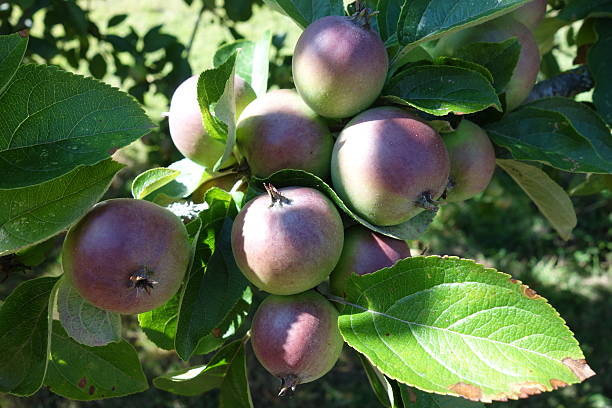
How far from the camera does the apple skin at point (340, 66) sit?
1017 millimetres

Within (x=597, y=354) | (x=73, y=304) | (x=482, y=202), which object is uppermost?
(x=73, y=304)

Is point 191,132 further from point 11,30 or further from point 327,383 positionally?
point 327,383

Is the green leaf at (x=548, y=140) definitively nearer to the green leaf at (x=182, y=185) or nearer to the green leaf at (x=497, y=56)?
the green leaf at (x=497, y=56)

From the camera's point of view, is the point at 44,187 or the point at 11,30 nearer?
the point at 44,187

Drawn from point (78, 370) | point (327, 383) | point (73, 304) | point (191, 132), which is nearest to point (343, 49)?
point (191, 132)

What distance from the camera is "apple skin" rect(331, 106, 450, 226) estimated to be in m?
0.98

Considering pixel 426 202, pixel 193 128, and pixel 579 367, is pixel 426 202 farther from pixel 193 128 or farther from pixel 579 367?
pixel 193 128

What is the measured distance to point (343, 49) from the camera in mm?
1015

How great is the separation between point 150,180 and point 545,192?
872mm

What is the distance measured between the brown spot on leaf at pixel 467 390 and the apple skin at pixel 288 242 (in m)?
0.27

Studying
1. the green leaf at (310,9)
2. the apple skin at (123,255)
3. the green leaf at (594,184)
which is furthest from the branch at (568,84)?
the apple skin at (123,255)

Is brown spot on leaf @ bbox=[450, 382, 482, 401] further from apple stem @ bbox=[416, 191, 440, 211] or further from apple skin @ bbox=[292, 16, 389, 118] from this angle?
apple skin @ bbox=[292, 16, 389, 118]

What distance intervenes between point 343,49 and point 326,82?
61 millimetres

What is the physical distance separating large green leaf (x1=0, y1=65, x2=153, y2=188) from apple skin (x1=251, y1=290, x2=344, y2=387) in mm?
364
